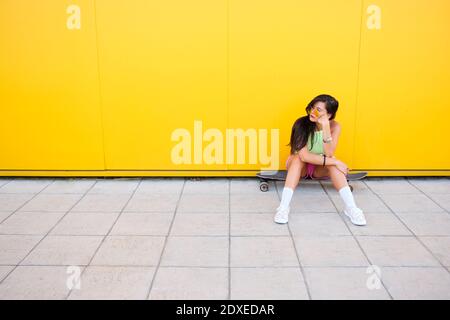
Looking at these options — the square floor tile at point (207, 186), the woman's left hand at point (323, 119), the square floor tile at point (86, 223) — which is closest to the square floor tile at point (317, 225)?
the woman's left hand at point (323, 119)

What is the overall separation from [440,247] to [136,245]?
6.62ft

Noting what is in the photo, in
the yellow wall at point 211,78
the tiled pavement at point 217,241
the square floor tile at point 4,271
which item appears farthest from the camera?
the yellow wall at point 211,78

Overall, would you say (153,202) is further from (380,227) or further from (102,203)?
(380,227)

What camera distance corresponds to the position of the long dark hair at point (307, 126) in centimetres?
361

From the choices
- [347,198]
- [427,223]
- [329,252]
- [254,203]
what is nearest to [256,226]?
[254,203]

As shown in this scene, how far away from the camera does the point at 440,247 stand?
9.73 feet

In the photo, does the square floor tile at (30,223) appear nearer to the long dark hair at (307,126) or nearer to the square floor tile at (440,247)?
the long dark hair at (307,126)

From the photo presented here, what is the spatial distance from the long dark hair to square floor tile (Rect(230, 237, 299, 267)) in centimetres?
88

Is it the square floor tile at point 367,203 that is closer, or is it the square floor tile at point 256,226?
the square floor tile at point 256,226

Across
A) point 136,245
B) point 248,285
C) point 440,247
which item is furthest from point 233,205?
point 440,247

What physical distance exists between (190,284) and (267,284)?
433 millimetres

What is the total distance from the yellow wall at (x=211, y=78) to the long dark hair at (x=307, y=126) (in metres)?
0.50

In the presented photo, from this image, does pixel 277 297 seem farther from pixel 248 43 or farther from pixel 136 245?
pixel 248 43

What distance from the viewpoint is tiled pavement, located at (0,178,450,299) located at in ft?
8.20
